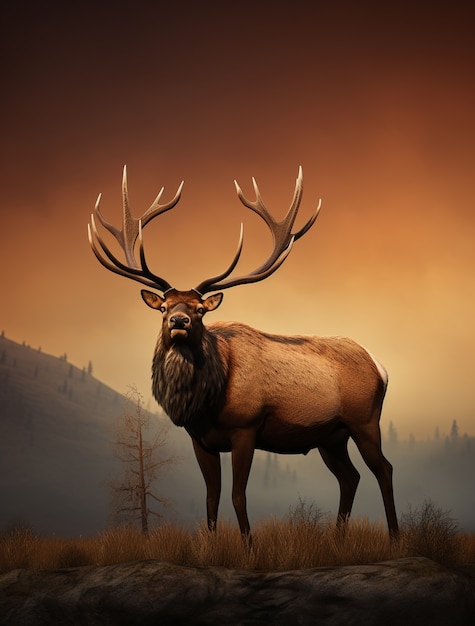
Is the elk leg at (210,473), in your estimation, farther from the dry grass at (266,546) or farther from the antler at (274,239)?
the antler at (274,239)

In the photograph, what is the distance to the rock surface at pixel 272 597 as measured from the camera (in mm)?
6508

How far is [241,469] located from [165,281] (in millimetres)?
1907

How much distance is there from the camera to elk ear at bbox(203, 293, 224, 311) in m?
7.54

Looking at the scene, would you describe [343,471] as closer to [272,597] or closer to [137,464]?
[272,597]

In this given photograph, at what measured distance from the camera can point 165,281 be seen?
779cm

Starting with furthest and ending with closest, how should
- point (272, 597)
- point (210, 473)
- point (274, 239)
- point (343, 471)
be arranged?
point (343, 471)
point (274, 239)
point (210, 473)
point (272, 597)

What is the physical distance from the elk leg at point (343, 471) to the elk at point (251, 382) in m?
0.01

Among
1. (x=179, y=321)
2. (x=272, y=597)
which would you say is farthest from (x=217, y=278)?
(x=272, y=597)

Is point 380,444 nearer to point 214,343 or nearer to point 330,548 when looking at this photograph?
point 330,548

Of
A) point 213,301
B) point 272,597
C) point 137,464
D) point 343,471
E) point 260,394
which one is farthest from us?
point 137,464

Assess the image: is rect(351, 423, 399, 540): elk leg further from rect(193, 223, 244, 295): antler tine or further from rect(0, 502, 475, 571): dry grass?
rect(193, 223, 244, 295): antler tine

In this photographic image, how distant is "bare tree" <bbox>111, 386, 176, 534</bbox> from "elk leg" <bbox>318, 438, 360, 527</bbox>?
466 centimetres

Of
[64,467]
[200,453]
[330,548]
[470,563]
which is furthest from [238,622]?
[64,467]

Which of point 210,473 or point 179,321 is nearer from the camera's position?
point 179,321
